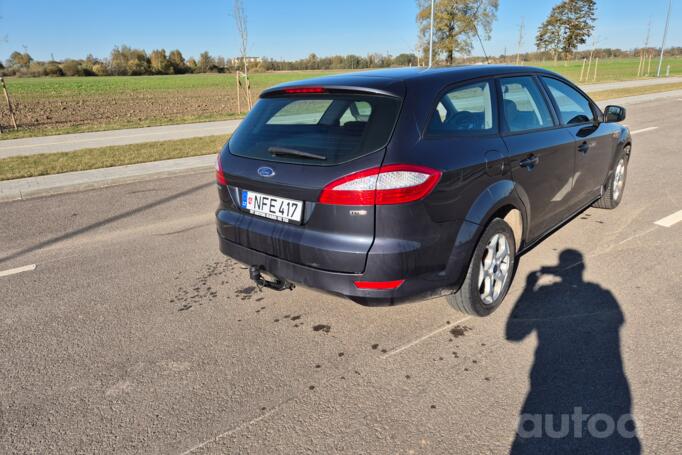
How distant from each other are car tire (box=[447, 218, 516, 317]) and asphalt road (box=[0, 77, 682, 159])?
36.4ft

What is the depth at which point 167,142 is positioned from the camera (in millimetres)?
11945

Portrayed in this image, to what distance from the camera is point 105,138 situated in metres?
13.5

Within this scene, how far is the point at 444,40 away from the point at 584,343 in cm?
4476

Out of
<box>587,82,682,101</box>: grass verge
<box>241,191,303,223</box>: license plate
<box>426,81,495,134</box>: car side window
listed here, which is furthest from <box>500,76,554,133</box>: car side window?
<box>587,82,682,101</box>: grass verge

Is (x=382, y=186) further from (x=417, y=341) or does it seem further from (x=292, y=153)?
(x=417, y=341)

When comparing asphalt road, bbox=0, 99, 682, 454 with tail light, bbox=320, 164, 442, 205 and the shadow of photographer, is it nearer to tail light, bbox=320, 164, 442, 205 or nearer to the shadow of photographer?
the shadow of photographer

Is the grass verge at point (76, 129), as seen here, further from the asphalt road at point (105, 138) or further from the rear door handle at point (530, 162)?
the rear door handle at point (530, 162)

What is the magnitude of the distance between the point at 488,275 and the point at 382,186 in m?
1.19

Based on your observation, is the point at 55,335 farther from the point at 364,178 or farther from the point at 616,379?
the point at 616,379

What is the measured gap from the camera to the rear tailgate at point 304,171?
102 inches

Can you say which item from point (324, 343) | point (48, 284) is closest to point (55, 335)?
point (48, 284)

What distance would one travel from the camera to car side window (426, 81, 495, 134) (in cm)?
284

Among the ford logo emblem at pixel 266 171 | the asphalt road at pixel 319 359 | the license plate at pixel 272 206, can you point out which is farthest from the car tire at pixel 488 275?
the ford logo emblem at pixel 266 171

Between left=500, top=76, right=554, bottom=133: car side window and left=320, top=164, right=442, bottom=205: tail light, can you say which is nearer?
left=320, top=164, right=442, bottom=205: tail light
